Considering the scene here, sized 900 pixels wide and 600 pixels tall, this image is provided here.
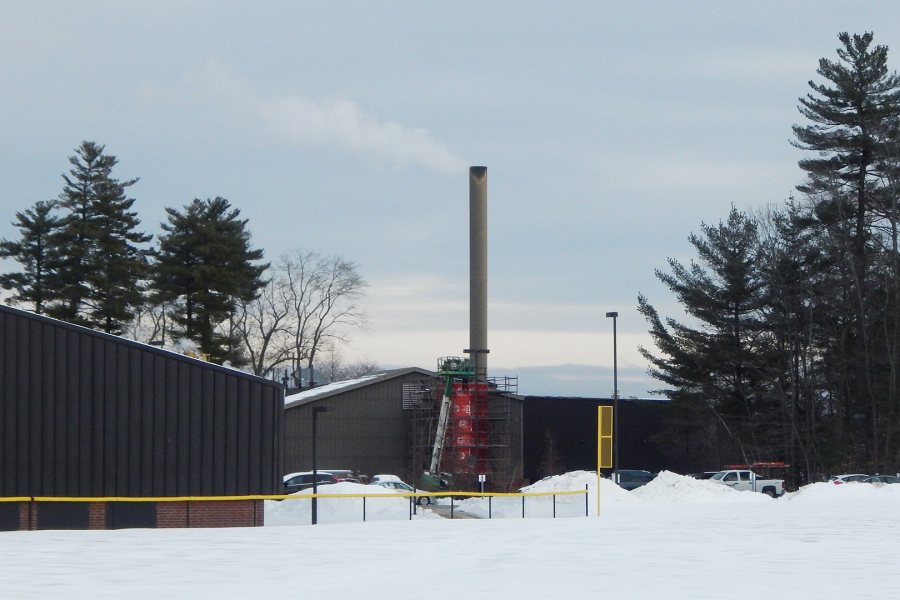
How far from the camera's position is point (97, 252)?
77.5 metres

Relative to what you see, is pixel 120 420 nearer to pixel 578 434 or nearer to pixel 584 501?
Answer: pixel 584 501

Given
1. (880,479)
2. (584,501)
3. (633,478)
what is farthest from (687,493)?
(633,478)

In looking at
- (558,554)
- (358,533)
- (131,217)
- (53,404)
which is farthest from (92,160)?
(558,554)

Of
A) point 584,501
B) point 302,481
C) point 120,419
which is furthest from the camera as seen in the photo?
point 302,481

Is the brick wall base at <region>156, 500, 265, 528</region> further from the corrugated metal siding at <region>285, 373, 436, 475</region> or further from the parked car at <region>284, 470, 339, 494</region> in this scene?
the corrugated metal siding at <region>285, 373, 436, 475</region>

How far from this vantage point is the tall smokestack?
7106cm

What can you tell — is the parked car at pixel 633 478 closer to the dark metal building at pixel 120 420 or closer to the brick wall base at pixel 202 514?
the dark metal building at pixel 120 420

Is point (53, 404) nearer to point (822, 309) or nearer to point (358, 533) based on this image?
point (358, 533)

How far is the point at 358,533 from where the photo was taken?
1160 inches

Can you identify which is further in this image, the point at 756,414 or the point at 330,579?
the point at 756,414

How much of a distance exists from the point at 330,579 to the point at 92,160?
67691mm

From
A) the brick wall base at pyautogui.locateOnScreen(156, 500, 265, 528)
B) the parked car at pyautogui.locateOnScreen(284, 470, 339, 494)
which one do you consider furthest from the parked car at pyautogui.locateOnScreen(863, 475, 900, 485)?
the brick wall base at pyautogui.locateOnScreen(156, 500, 265, 528)

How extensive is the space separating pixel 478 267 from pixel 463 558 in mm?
49053

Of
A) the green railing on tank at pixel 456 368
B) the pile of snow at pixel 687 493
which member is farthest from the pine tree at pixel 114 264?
the pile of snow at pixel 687 493
